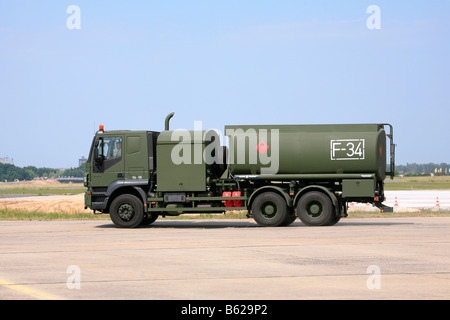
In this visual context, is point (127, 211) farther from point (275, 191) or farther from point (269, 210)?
point (275, 191)

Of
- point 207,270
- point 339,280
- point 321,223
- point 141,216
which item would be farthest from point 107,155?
point 339,280

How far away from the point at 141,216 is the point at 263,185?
4.26 m

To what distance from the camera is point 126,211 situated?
78.6 ft

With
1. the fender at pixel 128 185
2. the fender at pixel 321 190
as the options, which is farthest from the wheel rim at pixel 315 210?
the fender at pixel 128 185

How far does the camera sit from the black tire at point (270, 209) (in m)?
23.7

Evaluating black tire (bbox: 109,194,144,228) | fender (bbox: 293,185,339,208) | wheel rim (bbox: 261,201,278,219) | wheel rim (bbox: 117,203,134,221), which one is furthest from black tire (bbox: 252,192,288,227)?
wheel rim (bbox: 117,203,134,221)

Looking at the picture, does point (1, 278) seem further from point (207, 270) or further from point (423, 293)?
point (423, 293)

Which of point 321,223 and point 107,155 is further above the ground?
point 107,155

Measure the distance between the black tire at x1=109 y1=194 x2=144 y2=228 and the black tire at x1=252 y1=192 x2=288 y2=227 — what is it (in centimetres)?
385

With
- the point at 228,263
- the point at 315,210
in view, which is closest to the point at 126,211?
the point at 315,210

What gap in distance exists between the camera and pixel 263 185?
24.3 metres

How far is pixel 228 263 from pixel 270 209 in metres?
10.4

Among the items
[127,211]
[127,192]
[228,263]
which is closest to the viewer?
[228,263]

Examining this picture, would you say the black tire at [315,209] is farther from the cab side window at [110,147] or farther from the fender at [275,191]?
the cab side window at [110,147]
